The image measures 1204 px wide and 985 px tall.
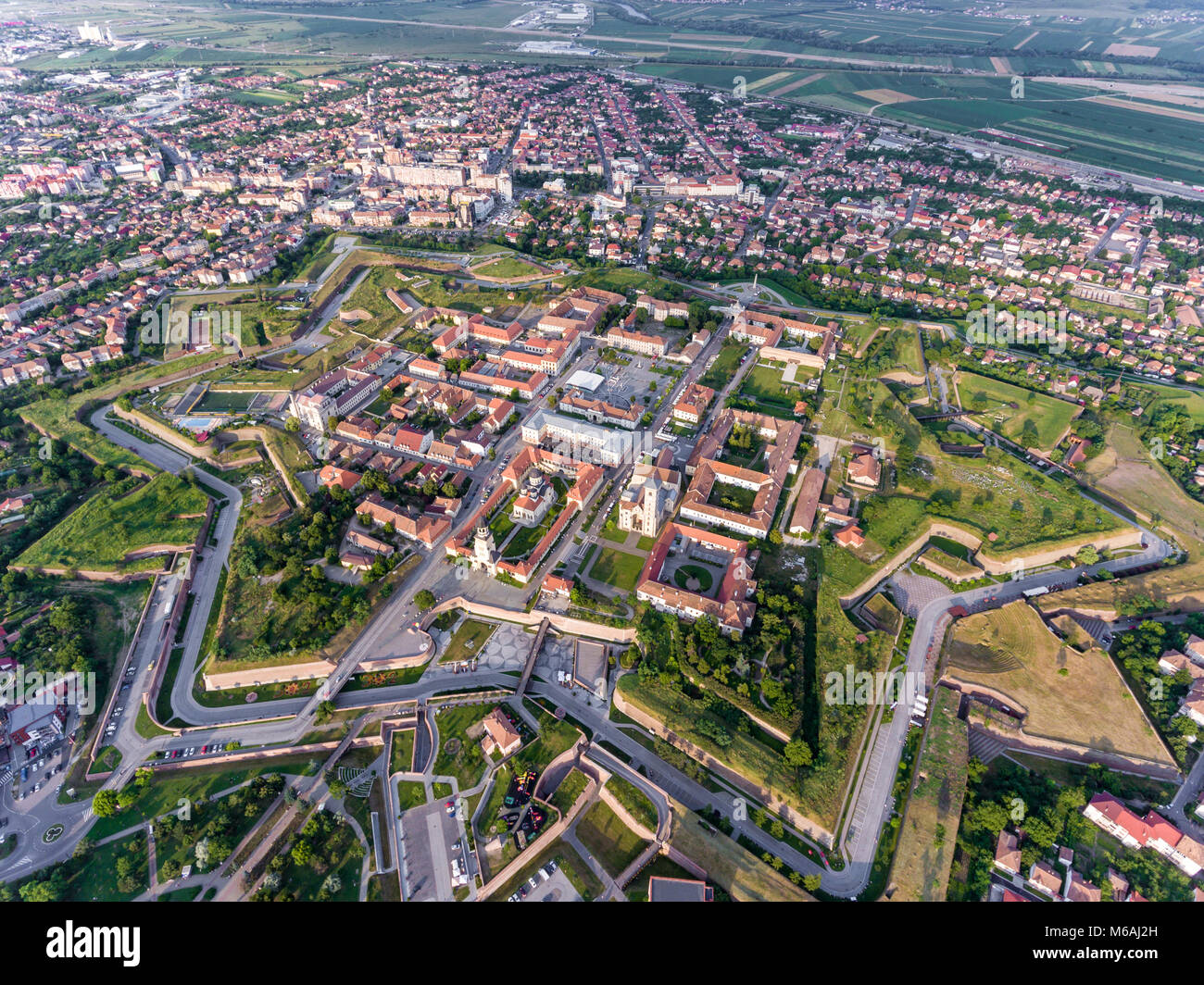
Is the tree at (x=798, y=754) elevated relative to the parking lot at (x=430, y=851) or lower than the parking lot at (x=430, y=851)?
elevated

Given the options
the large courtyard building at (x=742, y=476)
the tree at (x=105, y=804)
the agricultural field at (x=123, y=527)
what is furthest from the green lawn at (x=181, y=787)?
the large courtyard building at (x=742, y=476)

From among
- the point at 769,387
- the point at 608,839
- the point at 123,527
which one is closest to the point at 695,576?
the point at 608,839

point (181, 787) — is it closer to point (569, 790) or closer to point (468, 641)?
point (468, 641)

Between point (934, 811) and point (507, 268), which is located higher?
point (507, 268)

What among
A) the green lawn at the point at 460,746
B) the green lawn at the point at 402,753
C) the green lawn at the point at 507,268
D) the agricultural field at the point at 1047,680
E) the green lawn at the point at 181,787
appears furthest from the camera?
the green lawn at the point at 507,268

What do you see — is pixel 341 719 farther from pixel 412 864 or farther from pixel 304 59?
pixel 304 59

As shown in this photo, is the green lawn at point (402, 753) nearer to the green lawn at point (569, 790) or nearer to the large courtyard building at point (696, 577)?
the green lawn at point (569, 790)
